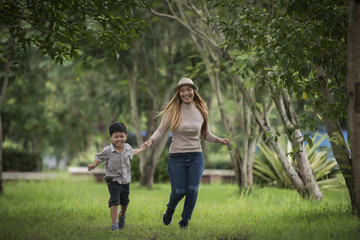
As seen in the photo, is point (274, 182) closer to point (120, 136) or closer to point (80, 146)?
point (120, 136)

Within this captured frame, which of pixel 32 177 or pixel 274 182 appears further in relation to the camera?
pixel 32 177

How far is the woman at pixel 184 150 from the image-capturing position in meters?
5.73

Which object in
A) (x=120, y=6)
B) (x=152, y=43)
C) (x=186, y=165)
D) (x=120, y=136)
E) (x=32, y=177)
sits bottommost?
(x=32, y=177)

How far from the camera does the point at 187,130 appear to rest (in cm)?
578

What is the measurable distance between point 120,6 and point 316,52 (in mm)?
2998

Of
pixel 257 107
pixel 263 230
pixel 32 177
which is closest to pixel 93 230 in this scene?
pixel 263 230

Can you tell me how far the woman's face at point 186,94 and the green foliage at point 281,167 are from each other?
24.8ft

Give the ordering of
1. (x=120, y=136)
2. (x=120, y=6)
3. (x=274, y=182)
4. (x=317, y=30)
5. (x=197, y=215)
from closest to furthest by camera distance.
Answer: (x=317, y=30), (x=120, y=136), (x=120, y=6), (x=197, y=215), (x=274, y=182)

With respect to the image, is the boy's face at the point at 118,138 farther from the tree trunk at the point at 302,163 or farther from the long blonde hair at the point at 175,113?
the tree trunk at the point at 302,163

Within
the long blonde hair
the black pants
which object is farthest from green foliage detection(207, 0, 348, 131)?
the black pants

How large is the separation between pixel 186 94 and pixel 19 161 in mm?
14482

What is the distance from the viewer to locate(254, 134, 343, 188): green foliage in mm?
13141

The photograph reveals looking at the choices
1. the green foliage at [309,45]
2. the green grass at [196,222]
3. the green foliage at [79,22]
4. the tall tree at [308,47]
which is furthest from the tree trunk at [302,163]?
the green foliage at [79,22]

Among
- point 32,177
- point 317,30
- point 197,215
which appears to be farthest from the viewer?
point 32,177
